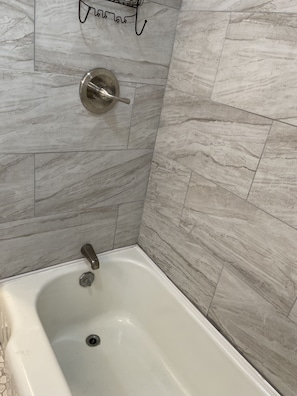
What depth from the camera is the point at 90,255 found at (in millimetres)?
1445

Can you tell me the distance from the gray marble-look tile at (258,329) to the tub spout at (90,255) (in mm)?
558

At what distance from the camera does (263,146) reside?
101 cm

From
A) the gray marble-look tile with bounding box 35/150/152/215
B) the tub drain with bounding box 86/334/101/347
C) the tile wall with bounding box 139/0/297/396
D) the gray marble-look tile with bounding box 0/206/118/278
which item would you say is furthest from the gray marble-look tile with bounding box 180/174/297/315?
the tub drain with bounding box 86/334/101/347

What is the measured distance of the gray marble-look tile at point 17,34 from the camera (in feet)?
3.01

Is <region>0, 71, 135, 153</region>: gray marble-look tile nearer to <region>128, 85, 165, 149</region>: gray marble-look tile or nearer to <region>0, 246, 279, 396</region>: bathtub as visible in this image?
<region>128, 85, 165, 149</region>: gray marble-look tile

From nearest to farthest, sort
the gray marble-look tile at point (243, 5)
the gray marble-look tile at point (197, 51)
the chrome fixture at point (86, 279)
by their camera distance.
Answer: the gray marble-look tile at point (243, 5) → the gray marble-look tile at point (197, 51) → the chrome fixture at point (86, 279)

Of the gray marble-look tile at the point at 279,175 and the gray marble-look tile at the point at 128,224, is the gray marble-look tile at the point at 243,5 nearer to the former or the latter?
the gray marble-look tile at the point at 279,175

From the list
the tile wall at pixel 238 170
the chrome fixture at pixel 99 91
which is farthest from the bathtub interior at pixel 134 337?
the chrome fixture at pixel 99 91

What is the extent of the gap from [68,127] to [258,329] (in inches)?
41.2

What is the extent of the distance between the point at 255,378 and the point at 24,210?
1.10 meters

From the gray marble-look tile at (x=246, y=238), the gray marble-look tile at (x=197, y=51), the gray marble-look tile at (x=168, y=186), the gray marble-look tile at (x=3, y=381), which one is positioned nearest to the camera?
the gray marble-look tile at (x=246, y=238)

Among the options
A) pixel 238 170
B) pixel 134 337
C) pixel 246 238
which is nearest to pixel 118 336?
pixel 134 337

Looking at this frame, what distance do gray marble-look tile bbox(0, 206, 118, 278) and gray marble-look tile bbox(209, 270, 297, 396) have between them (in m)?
0.63

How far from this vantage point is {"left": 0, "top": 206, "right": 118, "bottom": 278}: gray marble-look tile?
4.19 ft
